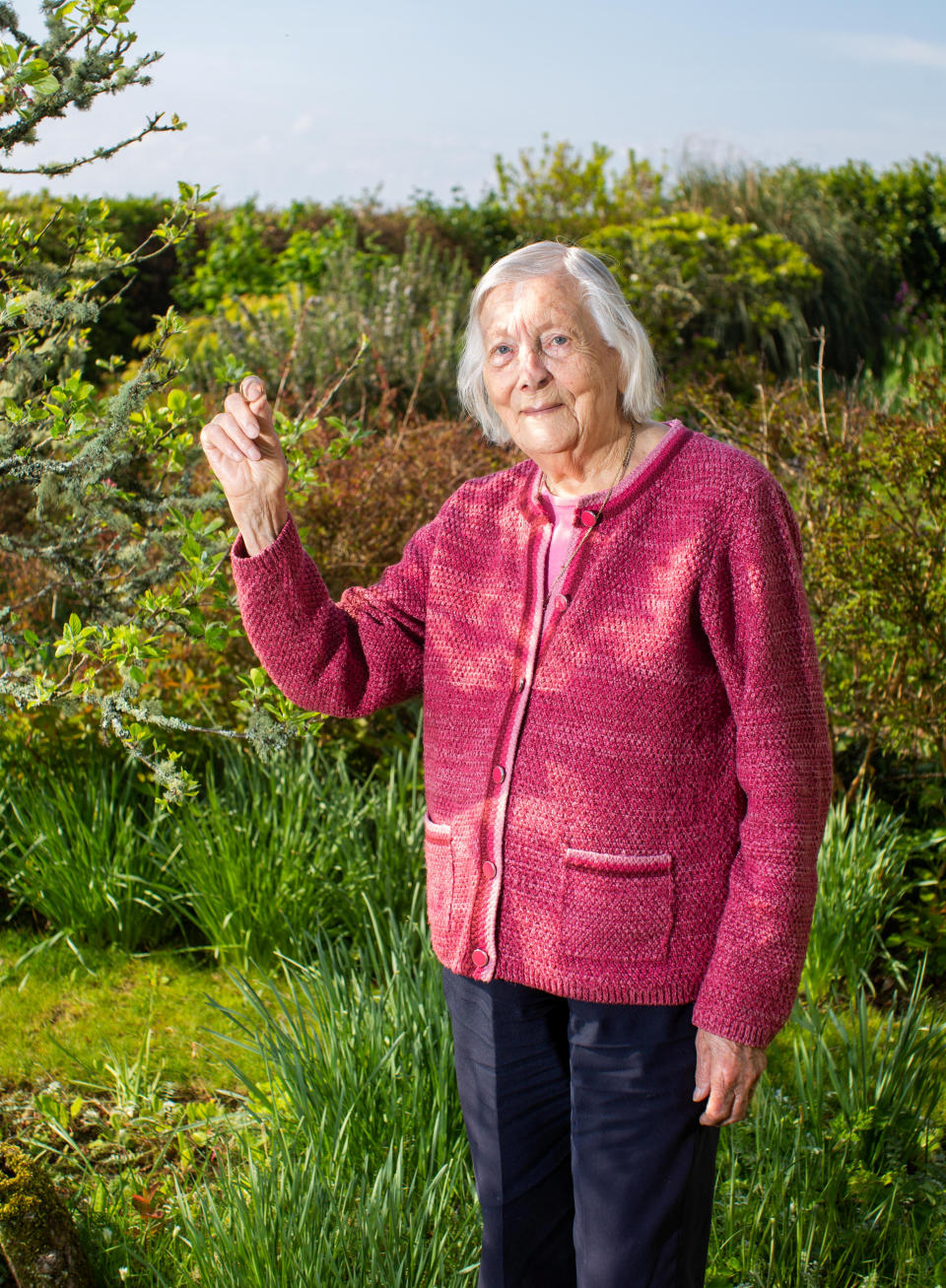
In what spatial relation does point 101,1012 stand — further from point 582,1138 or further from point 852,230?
point 852,230

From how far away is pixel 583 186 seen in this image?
1100 centimetres

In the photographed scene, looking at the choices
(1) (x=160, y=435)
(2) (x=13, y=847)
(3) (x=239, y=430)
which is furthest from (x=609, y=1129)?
(2) (x=13, y=847)

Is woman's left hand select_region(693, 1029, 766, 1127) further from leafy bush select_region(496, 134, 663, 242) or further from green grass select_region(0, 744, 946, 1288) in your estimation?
leafy bush select_region(496, 134, 663, 242)

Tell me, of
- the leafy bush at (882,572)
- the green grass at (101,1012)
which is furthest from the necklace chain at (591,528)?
the leafy bush at (882,572)

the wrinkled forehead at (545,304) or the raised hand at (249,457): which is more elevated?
the wrinkled forehead at (545,304)

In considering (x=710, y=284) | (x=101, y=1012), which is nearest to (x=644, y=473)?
(x=101, y=1012)

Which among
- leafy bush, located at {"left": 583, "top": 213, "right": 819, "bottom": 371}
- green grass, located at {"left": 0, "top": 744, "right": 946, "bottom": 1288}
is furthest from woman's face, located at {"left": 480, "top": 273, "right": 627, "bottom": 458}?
leafy bush, located at {"left": 583, "top": 213, "right": 819, "bottom": 371}

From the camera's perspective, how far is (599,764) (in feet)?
5.69

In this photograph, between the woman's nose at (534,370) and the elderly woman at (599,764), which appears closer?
the elderly woman at (599,764)

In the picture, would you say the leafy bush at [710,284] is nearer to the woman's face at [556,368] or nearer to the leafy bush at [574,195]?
the leafy bush at [574,195]

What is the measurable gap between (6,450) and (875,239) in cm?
1233

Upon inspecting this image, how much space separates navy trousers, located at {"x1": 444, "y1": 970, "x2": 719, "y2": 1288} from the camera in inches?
69.1

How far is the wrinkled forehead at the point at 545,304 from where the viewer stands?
5.97ft

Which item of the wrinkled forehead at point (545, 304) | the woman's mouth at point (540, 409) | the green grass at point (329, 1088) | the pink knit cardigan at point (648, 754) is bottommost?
the green grass at point (329, 1088)
